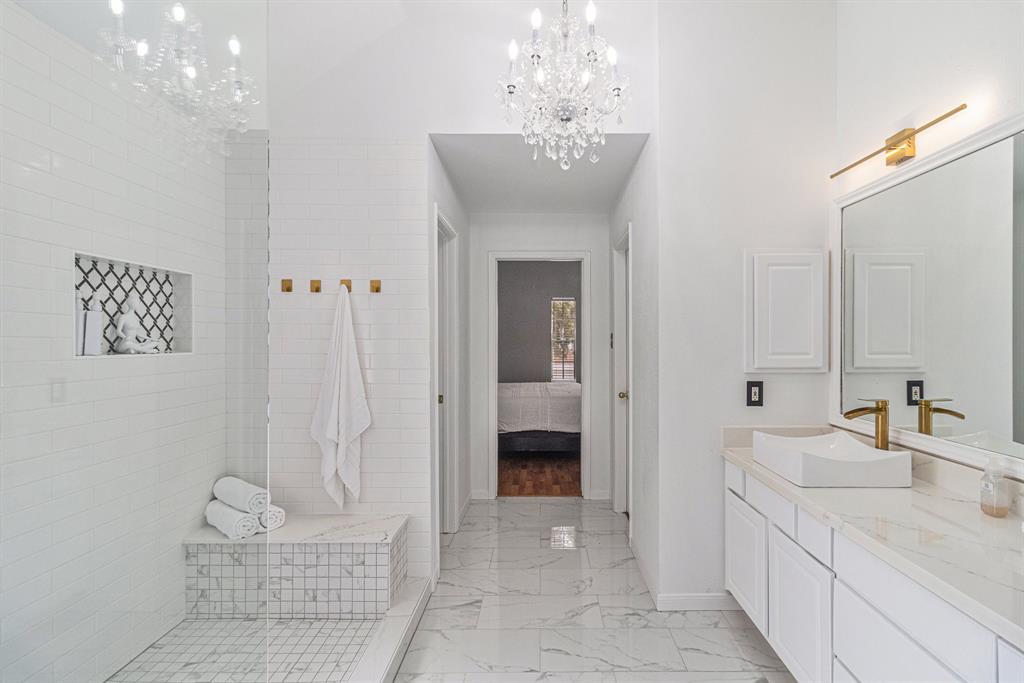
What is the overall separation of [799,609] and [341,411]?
216 centimetres

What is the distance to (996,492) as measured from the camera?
173cm

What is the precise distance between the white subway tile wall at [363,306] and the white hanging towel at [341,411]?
0.22 feet

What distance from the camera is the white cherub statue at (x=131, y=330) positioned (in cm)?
63

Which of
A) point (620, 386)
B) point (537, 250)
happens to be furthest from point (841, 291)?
point (537, 250)

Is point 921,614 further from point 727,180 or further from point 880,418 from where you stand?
point 727,180

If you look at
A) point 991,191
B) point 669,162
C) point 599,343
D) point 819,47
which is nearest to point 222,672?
point 991,191

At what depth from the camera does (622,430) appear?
15.3ft

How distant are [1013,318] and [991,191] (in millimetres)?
416

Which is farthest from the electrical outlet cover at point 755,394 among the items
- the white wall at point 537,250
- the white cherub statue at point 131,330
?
the white cherub statue at point 131,330

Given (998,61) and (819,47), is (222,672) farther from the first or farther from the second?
(819,47)

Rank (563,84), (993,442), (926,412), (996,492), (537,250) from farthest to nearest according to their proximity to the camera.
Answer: (537,250) → (563,84) → (926,412) → (993,442) → (996,492)

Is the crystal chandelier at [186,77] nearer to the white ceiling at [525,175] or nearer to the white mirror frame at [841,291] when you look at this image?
the white mirror frame at [841,291]

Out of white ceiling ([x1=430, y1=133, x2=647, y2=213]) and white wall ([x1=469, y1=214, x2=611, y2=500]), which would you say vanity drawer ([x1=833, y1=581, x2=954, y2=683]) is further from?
white wall ([x1=469, y1=214, x2=611, y2=500])

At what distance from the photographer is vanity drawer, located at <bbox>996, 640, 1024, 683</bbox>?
3.60 feet
